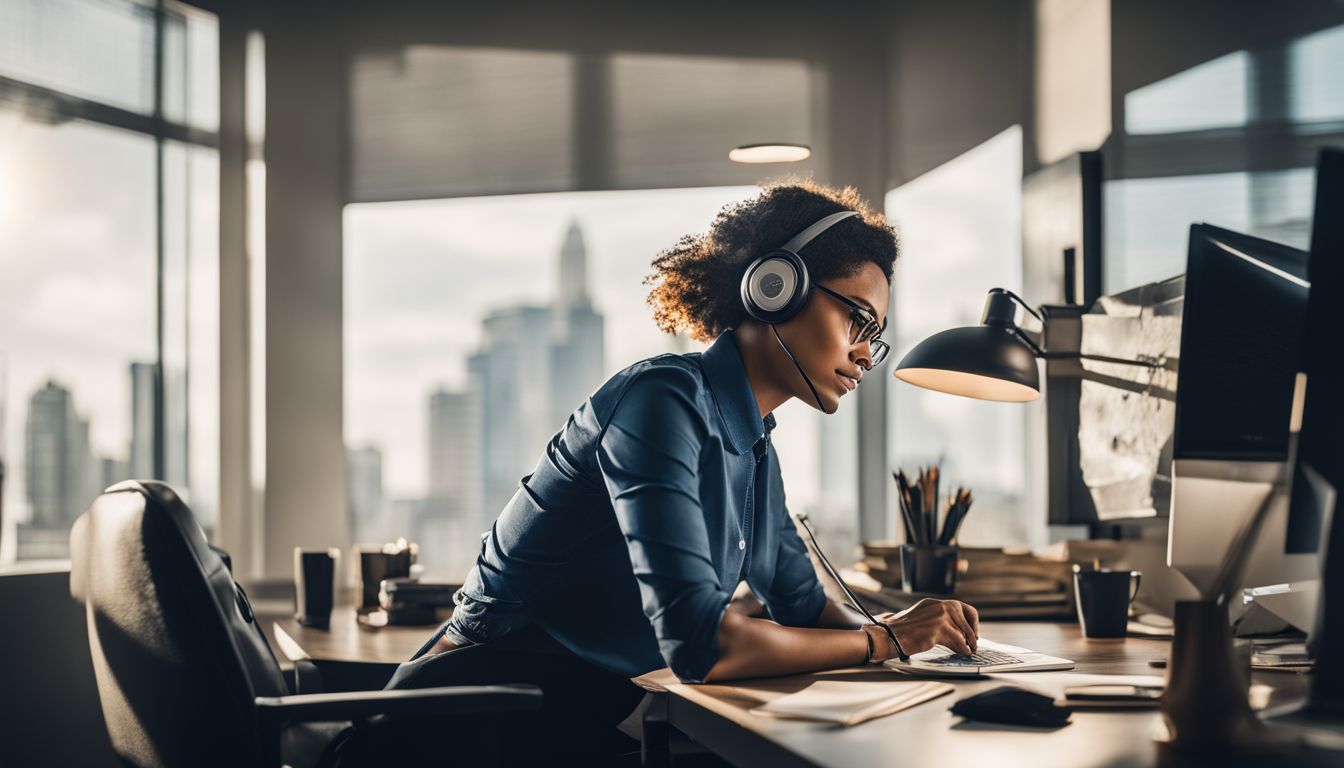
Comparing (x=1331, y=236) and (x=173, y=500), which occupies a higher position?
(x=1331, y=236)

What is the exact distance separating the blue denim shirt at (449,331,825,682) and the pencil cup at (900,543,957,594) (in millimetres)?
547

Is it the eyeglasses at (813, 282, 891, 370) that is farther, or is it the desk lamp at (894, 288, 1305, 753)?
the eyeglasses at (813, 282, 891, 370)

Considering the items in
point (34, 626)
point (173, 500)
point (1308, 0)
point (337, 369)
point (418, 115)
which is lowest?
point (34, 626)

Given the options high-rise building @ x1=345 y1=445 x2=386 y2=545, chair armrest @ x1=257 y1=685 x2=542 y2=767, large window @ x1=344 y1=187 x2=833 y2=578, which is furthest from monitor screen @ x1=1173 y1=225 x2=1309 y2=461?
high-rise building @ x1=345 y1=445 x2=386 y2=545

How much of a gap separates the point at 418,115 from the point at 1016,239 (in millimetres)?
1857

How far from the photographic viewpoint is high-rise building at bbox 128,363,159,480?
3.21 meters

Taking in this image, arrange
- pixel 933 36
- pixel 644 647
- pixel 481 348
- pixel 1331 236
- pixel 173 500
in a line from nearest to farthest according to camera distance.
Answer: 1. pixel 1331 236
2. pixel 173 500
3. pixel 644 647
4. pixel 933 36
5. pixel 481 348

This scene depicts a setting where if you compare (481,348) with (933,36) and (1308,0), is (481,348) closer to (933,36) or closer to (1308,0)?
(933,36)

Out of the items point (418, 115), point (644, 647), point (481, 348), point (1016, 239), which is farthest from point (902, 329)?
point (644, 647)

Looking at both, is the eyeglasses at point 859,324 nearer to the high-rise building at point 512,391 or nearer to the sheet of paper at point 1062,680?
the sheet of paper at point 1062,680

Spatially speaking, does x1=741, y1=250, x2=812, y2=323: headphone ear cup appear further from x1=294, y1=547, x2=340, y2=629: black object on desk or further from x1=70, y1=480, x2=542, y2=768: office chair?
x1=294, y1=547, x2=340, y2=629: black object on desk

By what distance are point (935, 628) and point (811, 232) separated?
23.4 inches

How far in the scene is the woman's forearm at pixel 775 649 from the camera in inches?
52.2

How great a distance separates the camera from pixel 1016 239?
9.11 feet
